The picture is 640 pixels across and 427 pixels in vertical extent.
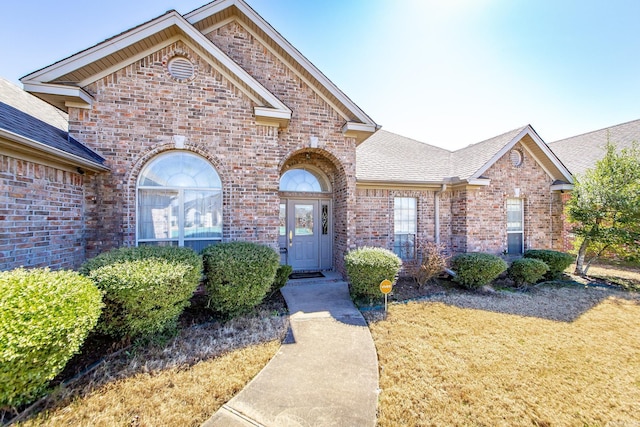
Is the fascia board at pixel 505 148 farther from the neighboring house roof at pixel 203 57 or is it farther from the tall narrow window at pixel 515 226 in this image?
the neighboring house roof at pixel 203 57

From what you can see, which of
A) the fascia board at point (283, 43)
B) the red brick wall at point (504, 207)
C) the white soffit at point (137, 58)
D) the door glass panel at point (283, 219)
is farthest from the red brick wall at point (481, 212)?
the white soffit at point (137, 58)

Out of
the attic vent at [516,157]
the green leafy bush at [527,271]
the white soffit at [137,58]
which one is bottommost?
the green leafy bush at [527,271]

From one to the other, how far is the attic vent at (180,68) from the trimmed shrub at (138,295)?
4.29 meters

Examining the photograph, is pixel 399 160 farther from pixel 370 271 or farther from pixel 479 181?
pixel 370 271

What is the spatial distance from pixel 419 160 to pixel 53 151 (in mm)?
10326

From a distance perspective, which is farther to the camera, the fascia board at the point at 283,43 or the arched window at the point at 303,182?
the arched window at the point at 303,182

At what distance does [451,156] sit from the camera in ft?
36.8

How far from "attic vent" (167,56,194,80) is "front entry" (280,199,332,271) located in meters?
4.08

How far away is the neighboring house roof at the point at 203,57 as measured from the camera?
16.9 ft

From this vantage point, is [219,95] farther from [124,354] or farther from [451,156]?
[451,156]

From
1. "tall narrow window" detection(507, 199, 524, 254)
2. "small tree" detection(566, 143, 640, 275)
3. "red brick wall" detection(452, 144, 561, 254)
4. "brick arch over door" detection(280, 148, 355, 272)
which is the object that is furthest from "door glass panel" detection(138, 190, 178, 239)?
"small tree" detection(566, 143, 640, 275)

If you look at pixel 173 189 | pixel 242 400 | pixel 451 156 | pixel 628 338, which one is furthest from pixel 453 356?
pixel 451 156

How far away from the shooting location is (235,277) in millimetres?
4742

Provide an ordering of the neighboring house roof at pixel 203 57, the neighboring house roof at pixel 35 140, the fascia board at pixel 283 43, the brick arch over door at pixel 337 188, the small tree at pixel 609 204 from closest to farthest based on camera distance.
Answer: the neighboring house roof at pixel 35 140 → the neighboring house roof at pixel 203 57 → the fascia board at pixel 283 43 → the brick arch over door at pixel 337 188 → the small tree at pixel 609 204
